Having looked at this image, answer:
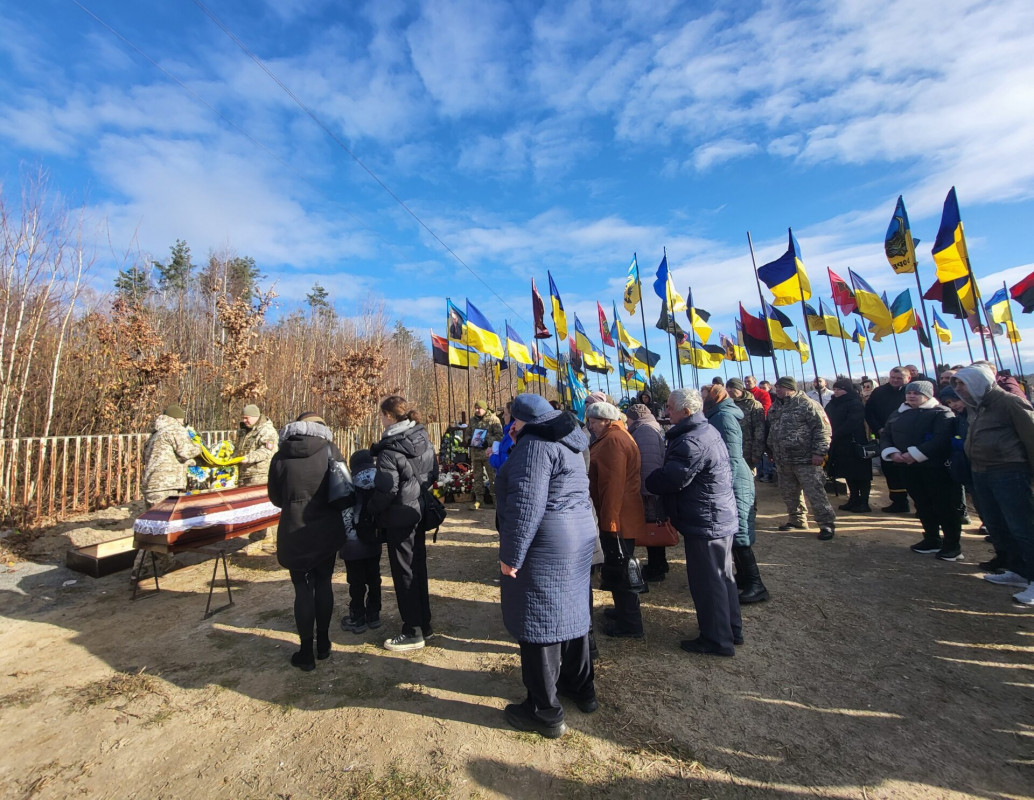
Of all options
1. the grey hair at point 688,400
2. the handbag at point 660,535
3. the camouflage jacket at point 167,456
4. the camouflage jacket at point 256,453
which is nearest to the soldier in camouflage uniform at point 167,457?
the camouflage jacket at point 167,456

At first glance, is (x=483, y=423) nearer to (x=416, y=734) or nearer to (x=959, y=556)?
(x=416, y=734)

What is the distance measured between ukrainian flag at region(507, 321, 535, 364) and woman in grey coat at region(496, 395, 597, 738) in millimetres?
10410

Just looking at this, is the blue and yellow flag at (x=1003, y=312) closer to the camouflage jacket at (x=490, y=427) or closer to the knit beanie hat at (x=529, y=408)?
the camouflage jacket at (x=490, y=427)

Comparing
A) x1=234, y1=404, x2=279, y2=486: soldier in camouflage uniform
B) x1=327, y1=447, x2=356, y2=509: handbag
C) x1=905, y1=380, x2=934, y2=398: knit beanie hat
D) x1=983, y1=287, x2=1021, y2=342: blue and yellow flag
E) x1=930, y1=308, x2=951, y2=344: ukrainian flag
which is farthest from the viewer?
x1=930, y1=308, x2=951, y2=344: ukrainian flag

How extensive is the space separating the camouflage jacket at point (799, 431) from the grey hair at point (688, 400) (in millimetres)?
3185

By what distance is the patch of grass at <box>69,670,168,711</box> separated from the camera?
3.07 m

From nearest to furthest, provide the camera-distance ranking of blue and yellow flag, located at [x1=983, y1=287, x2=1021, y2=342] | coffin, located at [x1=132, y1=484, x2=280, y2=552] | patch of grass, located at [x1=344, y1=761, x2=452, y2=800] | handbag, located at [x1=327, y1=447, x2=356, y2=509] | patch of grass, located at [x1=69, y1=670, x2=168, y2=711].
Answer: patch of grass, located at [x1=344, y1=761, x2=452, y2=800] < patch of grass, located at [x1=69, y1=670, x2=168, y2=711] < handbag, located at [x1=327, y1=447, x2=356, y2=509] < coffin, located at [x1=132, y1=484, x2=280, y2=552] < blue and yellow flag, located at [x1=983, y1=287, x2=1021, y2=342]

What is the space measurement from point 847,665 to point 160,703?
4641 mm

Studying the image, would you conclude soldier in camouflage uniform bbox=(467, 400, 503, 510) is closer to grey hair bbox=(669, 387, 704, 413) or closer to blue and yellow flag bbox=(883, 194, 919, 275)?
grey hair bbox=(669, 387, 704, 413)

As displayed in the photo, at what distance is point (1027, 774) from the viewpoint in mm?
2191

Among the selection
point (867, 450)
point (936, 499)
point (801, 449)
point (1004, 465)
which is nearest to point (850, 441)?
point (867, 450)

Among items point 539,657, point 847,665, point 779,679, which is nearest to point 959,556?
point 847,665

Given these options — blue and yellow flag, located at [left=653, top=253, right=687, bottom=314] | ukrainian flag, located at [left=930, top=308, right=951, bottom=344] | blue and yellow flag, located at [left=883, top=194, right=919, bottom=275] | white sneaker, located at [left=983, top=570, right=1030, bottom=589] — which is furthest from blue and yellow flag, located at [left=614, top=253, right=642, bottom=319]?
ukrainian flag, located at [left=930, top=308, right=951, bottom=344]

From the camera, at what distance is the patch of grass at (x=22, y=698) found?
3.08 meters
